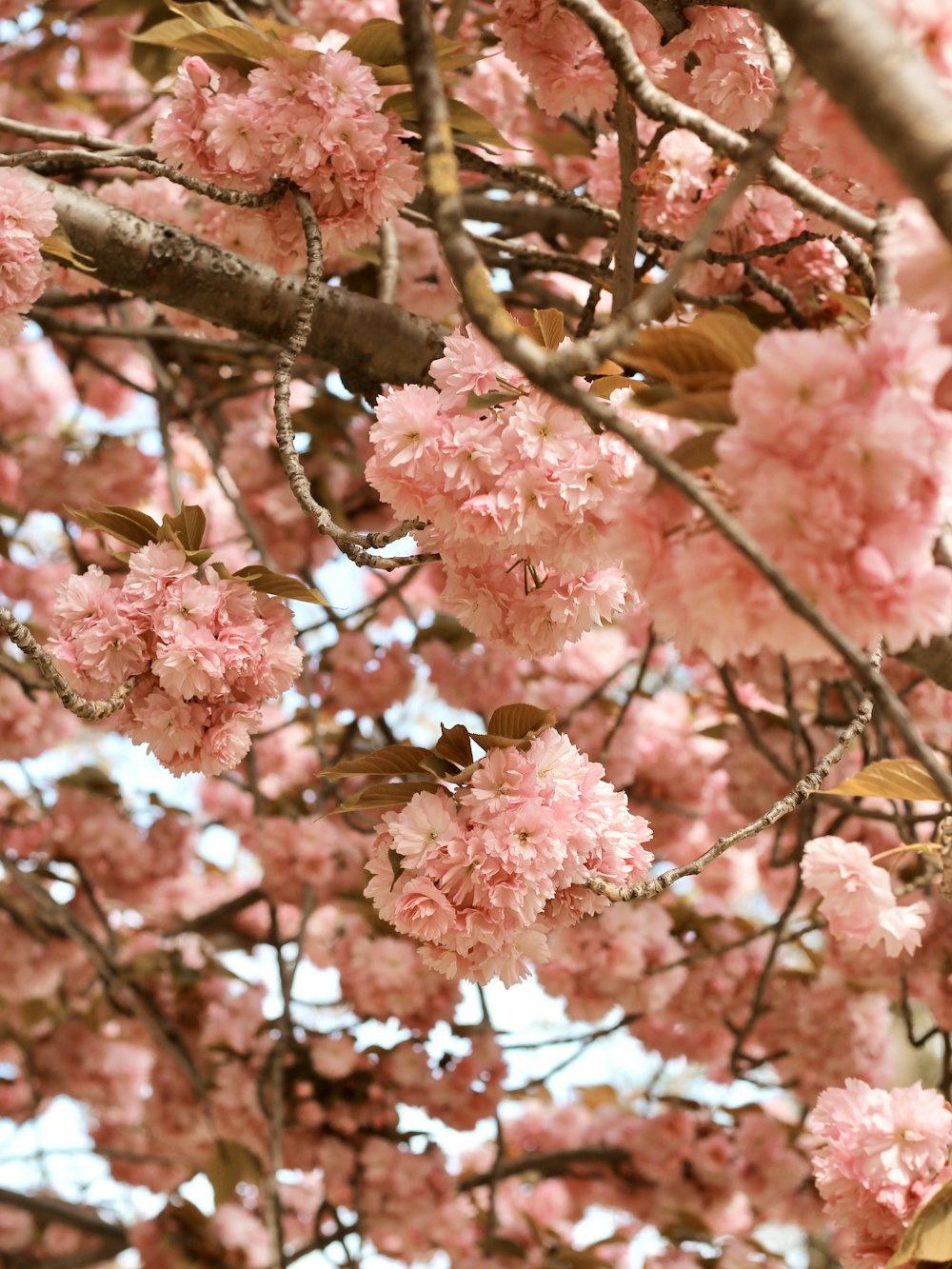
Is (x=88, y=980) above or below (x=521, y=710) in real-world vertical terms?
above

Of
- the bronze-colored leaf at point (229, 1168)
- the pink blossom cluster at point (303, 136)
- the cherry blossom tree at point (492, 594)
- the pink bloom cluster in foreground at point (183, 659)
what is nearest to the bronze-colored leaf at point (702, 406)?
the cherry blossom tree at point (492, 594)

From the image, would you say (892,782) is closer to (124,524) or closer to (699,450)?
(699,450)

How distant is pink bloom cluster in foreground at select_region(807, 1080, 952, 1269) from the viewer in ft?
4.29

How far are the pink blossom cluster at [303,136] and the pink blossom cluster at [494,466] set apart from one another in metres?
0.30

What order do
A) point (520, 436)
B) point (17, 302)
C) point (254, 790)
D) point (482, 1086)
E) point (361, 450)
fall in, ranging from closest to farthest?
point (520, 436) → point (17, 302) → point (254, 790) → point (482, 1086) → point (361, 450)

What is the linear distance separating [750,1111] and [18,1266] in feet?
7.47

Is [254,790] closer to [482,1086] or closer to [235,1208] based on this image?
[482,1086]

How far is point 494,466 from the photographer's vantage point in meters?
1.09

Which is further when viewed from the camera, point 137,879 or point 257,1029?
point 137,879

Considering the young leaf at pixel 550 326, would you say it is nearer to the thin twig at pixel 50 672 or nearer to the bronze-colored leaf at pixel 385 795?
the bronze-colored leaf at pixel 385 795

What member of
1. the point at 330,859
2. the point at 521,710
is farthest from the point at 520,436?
the point at 330,859

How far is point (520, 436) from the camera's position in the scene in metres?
1.08

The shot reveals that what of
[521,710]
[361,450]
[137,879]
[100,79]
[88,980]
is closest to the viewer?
[521,710]

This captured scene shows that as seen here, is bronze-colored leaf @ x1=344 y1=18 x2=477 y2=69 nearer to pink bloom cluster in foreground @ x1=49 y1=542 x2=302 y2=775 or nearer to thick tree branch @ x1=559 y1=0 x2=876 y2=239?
thick tree branch @ x1=559 y1=0 x2=876 y2=239
